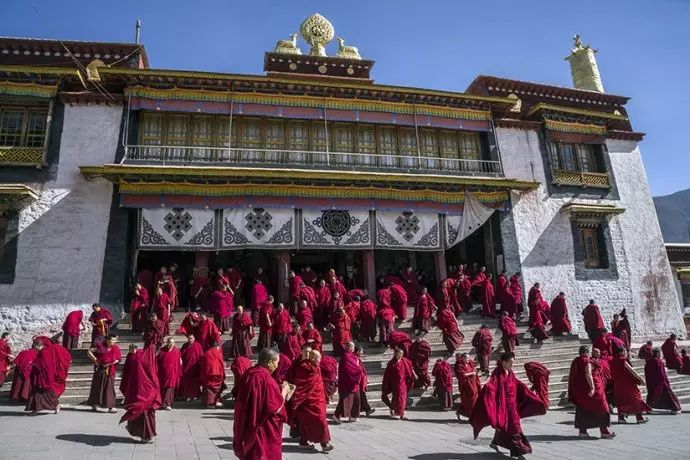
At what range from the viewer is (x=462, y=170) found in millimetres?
13445

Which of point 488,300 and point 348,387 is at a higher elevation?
point 488,300

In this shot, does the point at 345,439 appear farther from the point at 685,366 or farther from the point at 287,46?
the point at 287,46

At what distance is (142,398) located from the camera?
5449 millimetres

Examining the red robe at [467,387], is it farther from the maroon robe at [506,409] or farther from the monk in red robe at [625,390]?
the monk in red robe at [625,390]

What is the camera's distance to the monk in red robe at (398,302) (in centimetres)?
1104

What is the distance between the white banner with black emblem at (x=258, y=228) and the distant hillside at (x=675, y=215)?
3014 inches

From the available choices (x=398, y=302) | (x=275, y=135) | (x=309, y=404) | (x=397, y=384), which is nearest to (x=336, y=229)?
(x=398, y=302)

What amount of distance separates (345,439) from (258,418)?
2286mm

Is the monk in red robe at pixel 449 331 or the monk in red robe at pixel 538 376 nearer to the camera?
the monk in red robe at pixel 538 376

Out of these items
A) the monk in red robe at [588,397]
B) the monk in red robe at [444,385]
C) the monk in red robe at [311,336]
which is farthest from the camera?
the monk in red robe at [311,336]

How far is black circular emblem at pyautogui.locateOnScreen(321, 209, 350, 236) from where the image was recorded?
12.0 meters

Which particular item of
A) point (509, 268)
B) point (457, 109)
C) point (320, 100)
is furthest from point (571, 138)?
point (320, 100)

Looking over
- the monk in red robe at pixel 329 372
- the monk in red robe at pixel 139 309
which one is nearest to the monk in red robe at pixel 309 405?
the monk in red robe at pixel 329 372

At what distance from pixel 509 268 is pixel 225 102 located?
30.7 feet
